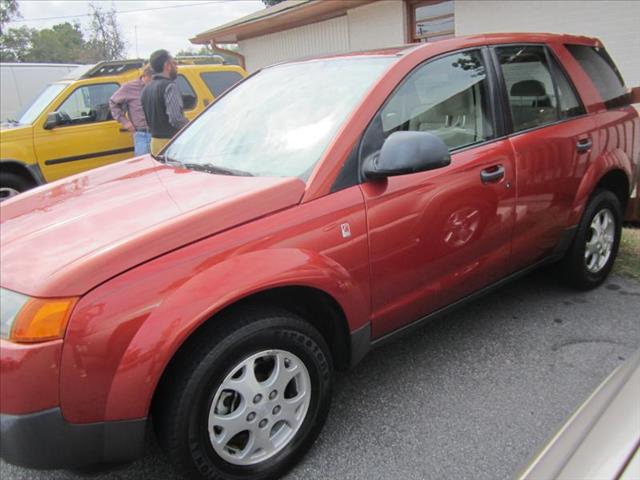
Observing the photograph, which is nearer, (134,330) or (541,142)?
(134,330)

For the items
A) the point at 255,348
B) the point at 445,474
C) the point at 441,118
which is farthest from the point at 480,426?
the point at 441,118

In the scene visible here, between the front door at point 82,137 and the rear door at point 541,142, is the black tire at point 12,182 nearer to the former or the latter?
the front door at point 82,137

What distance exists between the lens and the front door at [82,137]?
7.01m

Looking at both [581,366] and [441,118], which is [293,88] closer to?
[441,118]

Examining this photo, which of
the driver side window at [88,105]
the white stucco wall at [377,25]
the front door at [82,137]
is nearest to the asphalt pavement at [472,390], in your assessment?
the front door at [82,137]

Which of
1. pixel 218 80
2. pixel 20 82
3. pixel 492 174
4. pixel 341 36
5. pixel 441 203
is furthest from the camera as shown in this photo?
pixel 341 36

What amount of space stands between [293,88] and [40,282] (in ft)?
5.51

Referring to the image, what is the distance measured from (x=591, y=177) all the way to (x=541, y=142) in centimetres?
57

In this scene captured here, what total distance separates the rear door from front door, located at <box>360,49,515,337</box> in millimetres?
148

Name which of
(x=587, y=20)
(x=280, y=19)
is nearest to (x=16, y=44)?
(x=280, y=19)

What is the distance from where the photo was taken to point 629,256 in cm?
448

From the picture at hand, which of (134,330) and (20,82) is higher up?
(20,82)

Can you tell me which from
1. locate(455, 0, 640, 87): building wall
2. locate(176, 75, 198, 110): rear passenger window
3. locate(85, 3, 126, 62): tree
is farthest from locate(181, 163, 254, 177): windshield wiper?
locate(85, 3, 126, 62): tree

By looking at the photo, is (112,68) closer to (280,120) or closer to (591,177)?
(280,120)
